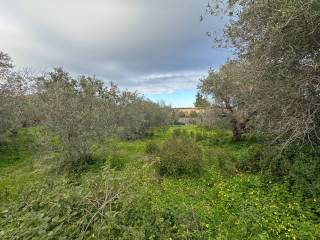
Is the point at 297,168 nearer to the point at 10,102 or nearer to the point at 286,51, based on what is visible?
the point at 286,51

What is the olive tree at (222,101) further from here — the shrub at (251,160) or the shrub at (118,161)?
the shrub at (118,161)

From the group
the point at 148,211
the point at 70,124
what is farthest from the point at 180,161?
the point at 70,124

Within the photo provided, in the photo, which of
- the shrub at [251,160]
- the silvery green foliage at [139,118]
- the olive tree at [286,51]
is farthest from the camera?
the silvery green foliage at [139,118]

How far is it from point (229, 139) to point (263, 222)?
41.9 ft

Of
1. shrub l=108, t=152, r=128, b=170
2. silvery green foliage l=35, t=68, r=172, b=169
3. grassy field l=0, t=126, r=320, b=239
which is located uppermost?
silvery green foliage l=35, t=68, r=172, b=169

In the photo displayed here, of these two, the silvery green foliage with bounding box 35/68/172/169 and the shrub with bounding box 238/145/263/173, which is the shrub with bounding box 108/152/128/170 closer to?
the silvery green foliage with bounding box 35/68/172/169

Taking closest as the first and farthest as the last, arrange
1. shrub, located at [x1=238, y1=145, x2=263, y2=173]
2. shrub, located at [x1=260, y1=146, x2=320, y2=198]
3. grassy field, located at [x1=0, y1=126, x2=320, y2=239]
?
grassy field, located at [x1=0, y1=126, x2=320, y2=239] < shrub, located at [x1=260, y1=146, x2=320, y2=198] < shrub, located at [x1=238, y1=145, x2=263, y2=173]

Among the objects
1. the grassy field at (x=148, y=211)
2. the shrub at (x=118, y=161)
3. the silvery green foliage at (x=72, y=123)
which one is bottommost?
the grassy field at (x=148, y=211)

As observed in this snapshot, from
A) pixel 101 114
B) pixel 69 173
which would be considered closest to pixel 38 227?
pixel 69 173

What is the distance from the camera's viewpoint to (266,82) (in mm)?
7586

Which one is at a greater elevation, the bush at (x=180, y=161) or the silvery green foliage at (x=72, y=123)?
the silvery green foliage at (x=72, y=123)

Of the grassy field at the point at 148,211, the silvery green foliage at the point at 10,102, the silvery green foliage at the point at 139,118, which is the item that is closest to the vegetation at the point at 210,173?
the grassy field at the point at 148,211

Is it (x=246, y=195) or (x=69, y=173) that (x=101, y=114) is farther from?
(x=246, y=195)

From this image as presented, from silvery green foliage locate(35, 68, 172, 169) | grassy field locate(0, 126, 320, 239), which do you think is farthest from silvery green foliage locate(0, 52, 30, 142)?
grassy field locate(0, 126, 320, 239)
